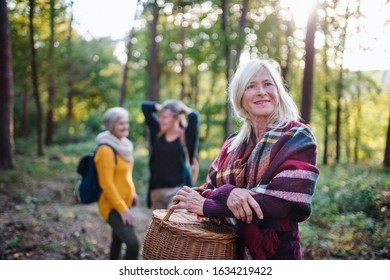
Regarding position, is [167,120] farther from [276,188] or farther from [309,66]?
[309,66]

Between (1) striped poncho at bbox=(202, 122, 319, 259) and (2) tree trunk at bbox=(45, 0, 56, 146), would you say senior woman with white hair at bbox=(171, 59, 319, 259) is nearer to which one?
(1) striped poncho at bbox=(202, 122, 319, 259)

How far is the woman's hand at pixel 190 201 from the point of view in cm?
177

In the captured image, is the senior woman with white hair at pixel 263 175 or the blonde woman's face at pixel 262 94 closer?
the senior woman with white hair at pixel 263 175

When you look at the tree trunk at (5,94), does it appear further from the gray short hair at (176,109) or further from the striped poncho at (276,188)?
the striped poncho at (276,188)

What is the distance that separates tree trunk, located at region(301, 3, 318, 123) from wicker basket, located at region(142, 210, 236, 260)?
464 cm

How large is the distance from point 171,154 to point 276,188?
2.68m

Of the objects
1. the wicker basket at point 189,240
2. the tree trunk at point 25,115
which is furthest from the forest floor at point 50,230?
the tree trunk at point 25,115

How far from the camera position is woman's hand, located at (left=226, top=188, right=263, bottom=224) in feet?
5.25

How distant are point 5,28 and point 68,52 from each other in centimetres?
501

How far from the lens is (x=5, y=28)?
5824 mm

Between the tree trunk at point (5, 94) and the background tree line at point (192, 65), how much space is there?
2 cm
